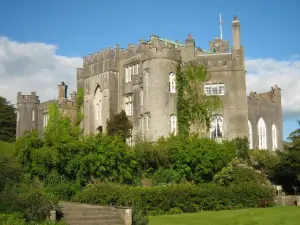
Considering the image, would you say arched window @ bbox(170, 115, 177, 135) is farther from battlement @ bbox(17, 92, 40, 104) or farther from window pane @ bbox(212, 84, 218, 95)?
battlement @ bbox(17, 92, 40, 104)

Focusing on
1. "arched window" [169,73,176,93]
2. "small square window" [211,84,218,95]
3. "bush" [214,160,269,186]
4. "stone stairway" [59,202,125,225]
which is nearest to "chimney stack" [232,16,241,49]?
"small square window" [211,84,218,95]

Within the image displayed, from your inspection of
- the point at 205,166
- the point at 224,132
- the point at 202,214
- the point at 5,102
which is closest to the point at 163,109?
the point at 224,132

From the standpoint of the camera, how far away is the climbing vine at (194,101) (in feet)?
121

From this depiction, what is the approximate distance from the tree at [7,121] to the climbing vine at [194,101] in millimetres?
29453

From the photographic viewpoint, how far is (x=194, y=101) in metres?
37.1

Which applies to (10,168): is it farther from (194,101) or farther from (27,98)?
(27,98)

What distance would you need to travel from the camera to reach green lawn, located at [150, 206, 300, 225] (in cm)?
1945

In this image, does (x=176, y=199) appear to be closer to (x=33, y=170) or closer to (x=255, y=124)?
(x=33, y=170)

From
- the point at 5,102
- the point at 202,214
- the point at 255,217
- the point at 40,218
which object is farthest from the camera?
the point at 5,102

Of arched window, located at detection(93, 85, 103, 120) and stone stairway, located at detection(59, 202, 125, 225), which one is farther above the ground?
arched window, located at detection(93, 85, 103, 120)

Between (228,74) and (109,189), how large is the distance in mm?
19346

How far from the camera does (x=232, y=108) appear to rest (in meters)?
37.9

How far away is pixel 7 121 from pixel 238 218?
45796 millimetres

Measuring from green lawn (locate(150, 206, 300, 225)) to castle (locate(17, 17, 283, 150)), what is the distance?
48.6 ft
